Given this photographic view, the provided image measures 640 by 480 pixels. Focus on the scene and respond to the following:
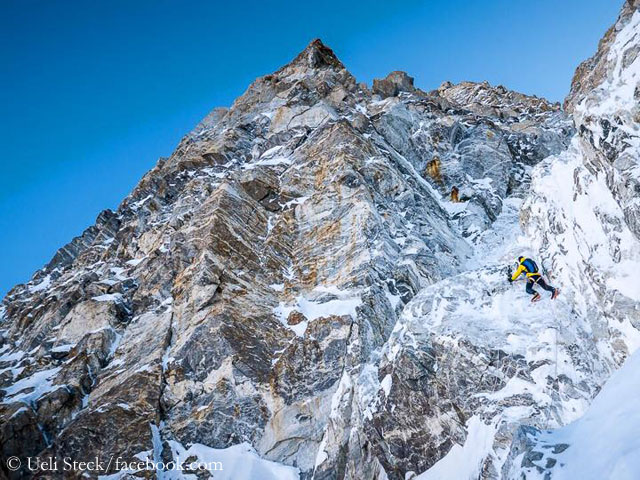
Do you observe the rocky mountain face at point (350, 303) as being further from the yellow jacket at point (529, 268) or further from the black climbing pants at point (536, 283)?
the yellow jacket at point (529, 268)

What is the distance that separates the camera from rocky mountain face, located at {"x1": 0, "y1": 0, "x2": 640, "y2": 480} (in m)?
15.5

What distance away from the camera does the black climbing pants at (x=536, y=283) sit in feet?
57.2

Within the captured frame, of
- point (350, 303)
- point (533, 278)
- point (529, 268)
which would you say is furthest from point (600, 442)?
point (350, 303)

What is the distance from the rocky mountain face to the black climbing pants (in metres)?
0.53

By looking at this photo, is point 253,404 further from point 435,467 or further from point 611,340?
point 611,340

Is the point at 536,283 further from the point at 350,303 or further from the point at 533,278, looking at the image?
the point at 350,303

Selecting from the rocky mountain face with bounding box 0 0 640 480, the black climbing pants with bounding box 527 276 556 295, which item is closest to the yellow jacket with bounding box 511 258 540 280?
the black climbing pants with bounding box 527 276 556 295

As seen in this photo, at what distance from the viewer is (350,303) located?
92.4 ft

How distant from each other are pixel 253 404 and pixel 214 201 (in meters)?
17.2

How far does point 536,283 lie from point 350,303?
12460 millimetres

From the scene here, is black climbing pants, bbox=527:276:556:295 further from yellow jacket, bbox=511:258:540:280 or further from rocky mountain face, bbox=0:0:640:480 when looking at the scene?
rocky mountain face, bbox=0:0:640:480

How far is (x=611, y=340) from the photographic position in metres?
15.0

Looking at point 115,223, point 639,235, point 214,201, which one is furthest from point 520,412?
point 115,223

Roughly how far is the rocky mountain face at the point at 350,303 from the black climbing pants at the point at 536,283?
53cm
